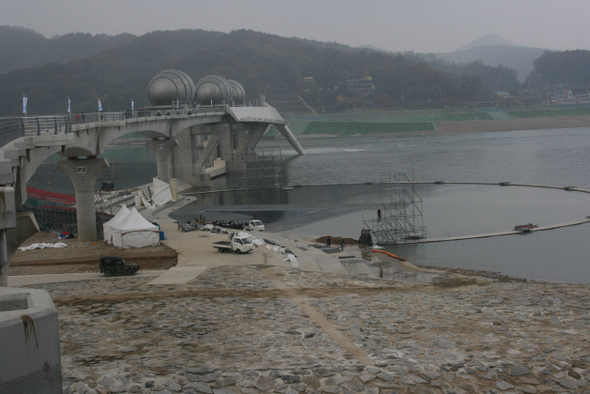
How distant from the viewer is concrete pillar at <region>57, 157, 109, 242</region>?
41.2 metres

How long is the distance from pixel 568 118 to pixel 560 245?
562ft

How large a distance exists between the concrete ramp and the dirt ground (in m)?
3.19

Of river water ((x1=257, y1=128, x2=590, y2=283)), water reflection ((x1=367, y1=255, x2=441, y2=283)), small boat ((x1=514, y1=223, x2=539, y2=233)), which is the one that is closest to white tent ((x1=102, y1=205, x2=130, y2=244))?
river water ((x1=257, y1=128, x2=590, y2=283))

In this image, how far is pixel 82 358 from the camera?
566 inches

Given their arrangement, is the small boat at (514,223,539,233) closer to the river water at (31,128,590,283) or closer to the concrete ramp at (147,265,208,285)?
the river water at (31,128,590,283)

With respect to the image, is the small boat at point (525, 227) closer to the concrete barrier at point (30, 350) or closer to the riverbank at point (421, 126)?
the concrete barrier at point (30, 350)

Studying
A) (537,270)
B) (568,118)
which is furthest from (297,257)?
(568,118)

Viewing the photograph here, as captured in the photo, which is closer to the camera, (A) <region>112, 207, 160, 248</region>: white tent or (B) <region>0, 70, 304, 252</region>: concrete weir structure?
(B) <region>0, 70, 304, 252</region>: concrete weir structure

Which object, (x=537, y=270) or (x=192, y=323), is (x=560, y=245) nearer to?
(x=537, y=270)

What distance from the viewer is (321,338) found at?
16.4 m

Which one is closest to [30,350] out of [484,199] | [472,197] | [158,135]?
[484,199]

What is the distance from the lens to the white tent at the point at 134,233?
118ft

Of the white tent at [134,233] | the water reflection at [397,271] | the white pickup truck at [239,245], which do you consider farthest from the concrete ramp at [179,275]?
the water reflection at [397,271]

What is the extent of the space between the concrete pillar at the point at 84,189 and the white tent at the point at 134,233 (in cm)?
541
